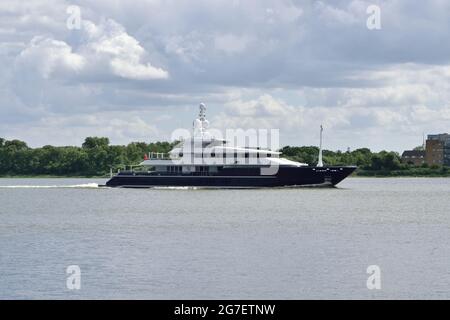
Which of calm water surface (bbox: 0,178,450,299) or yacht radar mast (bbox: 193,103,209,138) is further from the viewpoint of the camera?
yacht radar mast (bbox: 193,103,209,138)

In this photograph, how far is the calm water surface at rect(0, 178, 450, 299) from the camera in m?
39.7

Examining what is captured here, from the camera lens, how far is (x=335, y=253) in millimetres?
49969

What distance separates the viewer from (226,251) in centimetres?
5088

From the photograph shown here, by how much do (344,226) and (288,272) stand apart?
76.4 ft

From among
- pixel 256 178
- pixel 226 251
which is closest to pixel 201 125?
pixel 256 178

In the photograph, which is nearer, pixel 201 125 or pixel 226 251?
pixel 226 251

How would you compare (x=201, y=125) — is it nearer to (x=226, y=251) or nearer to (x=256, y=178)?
(x=256, y=178)

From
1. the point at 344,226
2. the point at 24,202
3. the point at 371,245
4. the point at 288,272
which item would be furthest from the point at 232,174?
the point at 288,272

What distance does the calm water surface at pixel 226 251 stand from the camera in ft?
130

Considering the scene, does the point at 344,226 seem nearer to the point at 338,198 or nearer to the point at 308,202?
the point at 308,202
